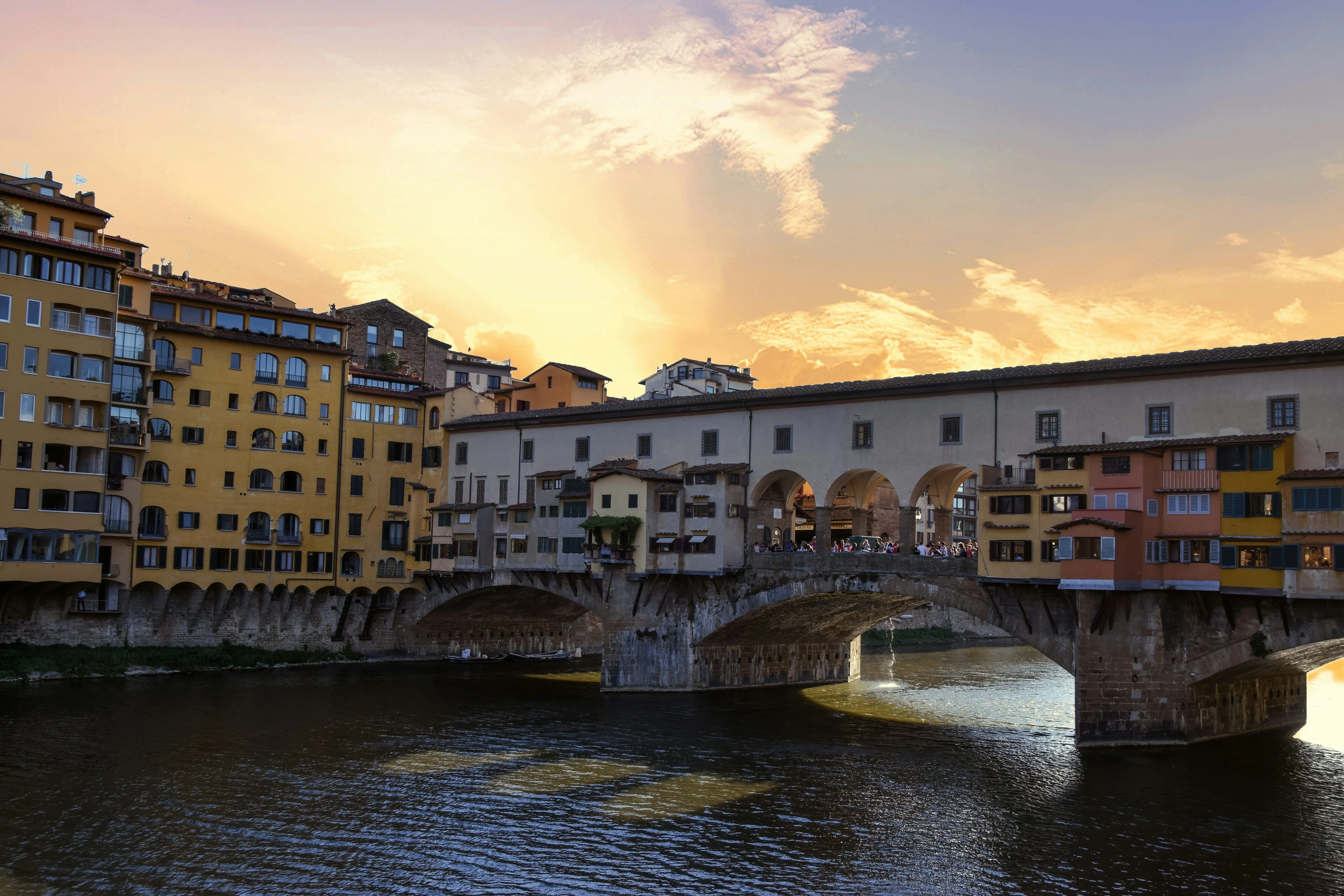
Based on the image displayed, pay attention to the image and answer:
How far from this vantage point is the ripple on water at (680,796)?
37.2 metres

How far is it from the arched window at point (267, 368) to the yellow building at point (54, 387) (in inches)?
414

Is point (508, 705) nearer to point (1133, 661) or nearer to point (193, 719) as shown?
point (193, 719)

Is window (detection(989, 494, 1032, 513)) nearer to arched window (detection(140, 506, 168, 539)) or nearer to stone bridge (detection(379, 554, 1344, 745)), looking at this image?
stone bridge (detection(379, 554, 1344, 745))

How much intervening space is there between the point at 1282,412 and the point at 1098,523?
322 inches

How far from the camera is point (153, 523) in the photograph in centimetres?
6712

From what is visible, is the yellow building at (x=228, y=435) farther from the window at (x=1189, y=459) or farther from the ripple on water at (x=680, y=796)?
the window at (x=1189, y=459)

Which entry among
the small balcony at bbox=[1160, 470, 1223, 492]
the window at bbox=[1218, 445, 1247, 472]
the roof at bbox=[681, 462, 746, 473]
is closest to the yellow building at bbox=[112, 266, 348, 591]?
the roof at bbox=[681, 462, 746, 473]

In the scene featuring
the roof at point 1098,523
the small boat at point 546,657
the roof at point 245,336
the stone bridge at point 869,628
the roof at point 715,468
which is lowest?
the small boat at point 546,657

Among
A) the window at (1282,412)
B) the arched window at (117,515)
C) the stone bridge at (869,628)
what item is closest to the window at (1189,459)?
the window at (1282,412)

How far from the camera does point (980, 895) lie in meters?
29.8

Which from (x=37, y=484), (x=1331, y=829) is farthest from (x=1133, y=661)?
(x=37, y=484)

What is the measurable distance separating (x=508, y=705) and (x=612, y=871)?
1137 inches

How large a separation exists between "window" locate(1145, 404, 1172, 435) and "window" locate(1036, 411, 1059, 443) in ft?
12.6

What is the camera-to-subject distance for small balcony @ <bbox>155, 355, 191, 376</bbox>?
67.5 metres
